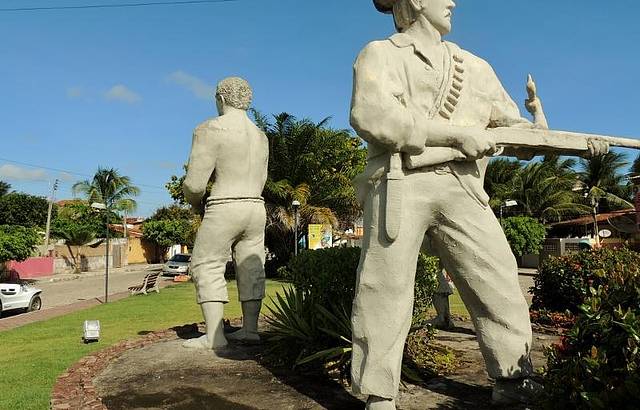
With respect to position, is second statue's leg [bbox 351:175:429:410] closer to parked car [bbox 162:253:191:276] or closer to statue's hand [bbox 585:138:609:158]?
statue's hand [bbox 585:138:609:158]

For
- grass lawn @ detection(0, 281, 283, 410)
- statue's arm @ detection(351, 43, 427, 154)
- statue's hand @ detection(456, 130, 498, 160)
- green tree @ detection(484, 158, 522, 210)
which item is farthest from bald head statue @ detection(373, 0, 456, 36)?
green tree @ detection(484, 158, 522, 210)

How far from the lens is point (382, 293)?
10.6 feet

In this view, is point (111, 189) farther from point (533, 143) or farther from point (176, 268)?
point (533, 143)

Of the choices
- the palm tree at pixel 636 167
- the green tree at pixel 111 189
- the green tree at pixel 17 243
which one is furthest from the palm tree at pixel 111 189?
the palm tree at pixel 636 167

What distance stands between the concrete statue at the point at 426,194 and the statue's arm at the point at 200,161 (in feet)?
8.37

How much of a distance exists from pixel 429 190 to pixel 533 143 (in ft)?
2.56

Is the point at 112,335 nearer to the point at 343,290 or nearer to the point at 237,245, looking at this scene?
the point at 237,245

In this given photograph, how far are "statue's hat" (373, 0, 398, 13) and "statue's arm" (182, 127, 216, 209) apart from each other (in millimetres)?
2473

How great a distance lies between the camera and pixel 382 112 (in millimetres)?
3051

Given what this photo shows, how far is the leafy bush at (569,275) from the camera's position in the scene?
7.63 m

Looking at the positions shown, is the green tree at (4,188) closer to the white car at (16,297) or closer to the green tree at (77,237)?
the green tree at (77,237)

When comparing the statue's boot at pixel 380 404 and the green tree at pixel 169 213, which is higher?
the green tree at pixel 169 213

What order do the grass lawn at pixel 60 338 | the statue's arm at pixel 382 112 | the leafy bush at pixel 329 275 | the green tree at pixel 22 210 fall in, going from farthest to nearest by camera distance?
the green tree at pixel 22 210 < the leafy bush at pixel 329 275 < the grass lawn at pixel 60 338 < the statue's arm at pixel 382 112

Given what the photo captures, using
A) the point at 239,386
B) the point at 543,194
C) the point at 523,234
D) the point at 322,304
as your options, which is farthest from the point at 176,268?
the point at 239,386
